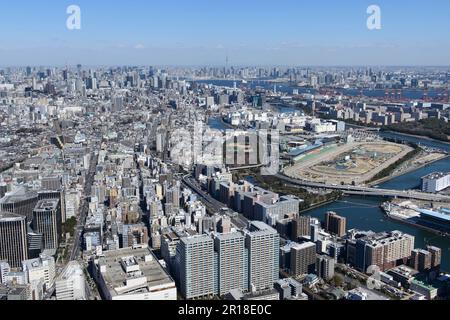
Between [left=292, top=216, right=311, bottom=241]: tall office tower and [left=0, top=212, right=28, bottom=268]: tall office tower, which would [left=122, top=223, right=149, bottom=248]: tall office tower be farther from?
[left=292, top=216, right=311, bottom=241]: tall office tower

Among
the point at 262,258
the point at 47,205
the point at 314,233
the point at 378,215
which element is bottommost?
the point at 378,215

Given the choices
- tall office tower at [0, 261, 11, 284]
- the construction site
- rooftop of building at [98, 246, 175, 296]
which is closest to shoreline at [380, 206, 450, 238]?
the construction site

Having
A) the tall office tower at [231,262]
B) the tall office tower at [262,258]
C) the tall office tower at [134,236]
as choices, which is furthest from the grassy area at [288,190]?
the tall office tower at [231,262]

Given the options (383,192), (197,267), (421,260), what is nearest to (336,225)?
(421,260)

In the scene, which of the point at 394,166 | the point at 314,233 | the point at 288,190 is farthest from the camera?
the point at 394,166

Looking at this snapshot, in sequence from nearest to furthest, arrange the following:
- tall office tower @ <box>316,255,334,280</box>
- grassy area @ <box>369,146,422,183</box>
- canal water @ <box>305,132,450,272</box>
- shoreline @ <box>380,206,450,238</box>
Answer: tall office tower @ <box>316,255,334,280</box>
canal water @ <box>305,132,450,272</box>
shoreline @ <box>380,206,450,238</box>
grassy area @ <box>369,146,422,183</box>

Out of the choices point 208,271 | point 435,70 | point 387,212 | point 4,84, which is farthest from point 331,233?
point 435,70

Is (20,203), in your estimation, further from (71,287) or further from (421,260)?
(421,260)
